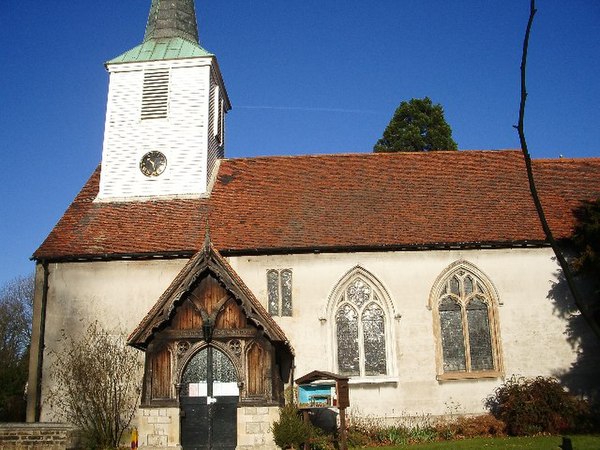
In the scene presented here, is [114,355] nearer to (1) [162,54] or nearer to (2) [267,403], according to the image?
(2) [267,403]

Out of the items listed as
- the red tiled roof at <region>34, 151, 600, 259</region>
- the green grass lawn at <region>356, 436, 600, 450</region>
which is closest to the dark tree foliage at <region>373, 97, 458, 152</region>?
the red tiled roof at <region>34, 151, 600, 259</region>

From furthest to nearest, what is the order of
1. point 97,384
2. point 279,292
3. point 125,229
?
1. point 125,229
2. point 279,292
3. point 97,384

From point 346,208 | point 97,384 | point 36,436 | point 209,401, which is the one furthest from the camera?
point 346,208

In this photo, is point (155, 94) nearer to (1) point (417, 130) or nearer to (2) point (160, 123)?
(2) point (160, 123)

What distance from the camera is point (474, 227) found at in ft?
A: 61.3

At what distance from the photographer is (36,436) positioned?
45.8 feet

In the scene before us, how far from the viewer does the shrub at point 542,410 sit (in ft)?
51.3

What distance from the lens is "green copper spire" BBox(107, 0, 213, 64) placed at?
22.9 m

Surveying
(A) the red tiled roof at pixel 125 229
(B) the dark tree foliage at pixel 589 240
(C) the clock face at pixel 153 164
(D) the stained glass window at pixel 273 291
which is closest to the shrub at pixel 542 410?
(B) the dark tree foliage at pixel 589 240

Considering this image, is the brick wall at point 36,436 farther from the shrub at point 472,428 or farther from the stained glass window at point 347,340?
the shrub at point 472,428

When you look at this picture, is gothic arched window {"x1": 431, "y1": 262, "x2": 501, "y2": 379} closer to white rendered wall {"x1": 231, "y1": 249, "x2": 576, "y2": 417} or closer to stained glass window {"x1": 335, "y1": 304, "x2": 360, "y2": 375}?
white rendered wall {"x1": 231, "y1": 249, "x2": 576, "y2": 417}

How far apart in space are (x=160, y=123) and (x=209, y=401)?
11567 millimetres

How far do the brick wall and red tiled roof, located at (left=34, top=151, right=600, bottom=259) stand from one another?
570 cm

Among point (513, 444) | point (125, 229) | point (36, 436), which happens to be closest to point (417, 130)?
point (125, 229)
